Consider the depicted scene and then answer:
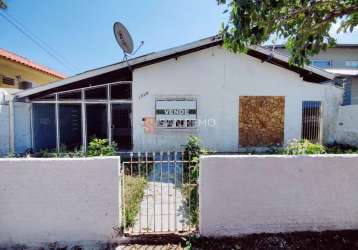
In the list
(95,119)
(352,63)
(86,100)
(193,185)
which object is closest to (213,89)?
(95,119)

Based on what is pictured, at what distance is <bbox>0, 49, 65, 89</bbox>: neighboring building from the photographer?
13.0 metres

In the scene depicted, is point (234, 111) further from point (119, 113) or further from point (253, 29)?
point (253, 29)

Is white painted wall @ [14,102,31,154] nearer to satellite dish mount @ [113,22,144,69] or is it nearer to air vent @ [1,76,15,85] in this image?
air vent @ [1,76,15,85]

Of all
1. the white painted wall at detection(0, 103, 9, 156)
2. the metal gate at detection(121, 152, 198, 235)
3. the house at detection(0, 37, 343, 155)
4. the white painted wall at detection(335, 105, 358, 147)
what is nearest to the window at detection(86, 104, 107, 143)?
the house at detection(0, 37, 343, 155)

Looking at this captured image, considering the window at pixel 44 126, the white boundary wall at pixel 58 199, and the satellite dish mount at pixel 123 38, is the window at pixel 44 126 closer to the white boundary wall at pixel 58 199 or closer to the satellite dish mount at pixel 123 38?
the satellite dish mount at pixel 123 38

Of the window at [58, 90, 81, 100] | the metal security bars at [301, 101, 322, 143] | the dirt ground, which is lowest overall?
the dirt ground

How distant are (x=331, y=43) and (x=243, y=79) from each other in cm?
637

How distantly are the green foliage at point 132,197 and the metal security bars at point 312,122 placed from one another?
8.64 meters

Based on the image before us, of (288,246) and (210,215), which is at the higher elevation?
(210,215)

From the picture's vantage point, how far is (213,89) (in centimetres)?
1170

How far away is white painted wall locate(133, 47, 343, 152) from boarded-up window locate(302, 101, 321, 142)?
1.43 feet

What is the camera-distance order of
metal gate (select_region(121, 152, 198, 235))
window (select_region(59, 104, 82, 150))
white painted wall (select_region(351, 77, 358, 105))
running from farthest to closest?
white painted wall (select_region(351, 77, 358, 105))
window (select_region(59, 104, 82, 150))
metal gate (select_region(121, 152, 198, 235))

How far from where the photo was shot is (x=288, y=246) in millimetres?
4160

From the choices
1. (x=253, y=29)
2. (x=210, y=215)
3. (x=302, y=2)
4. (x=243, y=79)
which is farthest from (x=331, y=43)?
(x=243, y=79)
